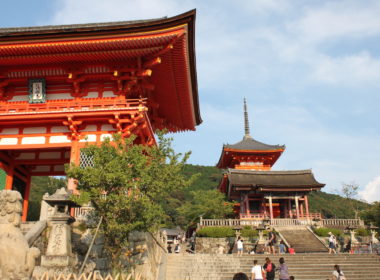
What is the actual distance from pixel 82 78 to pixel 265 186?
82.6 feet

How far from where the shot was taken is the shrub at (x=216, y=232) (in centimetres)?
3011

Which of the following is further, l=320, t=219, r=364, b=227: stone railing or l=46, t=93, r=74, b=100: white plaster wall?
l=320, t=219, r=364, b=227: stone railing

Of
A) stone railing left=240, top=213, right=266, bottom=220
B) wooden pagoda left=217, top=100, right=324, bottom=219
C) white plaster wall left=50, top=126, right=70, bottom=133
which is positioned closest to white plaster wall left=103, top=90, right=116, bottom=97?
white plaster wall left=50, top=126, right=70, bottom=133

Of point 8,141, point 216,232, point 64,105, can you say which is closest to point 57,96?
point 64,105

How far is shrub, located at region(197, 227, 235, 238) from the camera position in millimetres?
30109

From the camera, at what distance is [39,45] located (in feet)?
48.5

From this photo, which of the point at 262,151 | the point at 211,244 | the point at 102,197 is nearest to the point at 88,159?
the point at 102,197

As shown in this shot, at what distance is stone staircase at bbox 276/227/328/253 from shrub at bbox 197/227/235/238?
450cm

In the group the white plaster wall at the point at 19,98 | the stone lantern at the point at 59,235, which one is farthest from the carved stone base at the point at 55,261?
the white plaster wall at the point at 19,98

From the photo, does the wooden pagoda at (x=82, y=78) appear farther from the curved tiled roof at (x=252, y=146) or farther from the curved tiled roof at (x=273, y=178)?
the curved tiled roof at (x=252, y=146)

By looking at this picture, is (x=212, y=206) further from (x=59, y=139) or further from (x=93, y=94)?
(x=59, y=139)

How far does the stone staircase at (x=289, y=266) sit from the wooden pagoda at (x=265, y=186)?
17219 mm

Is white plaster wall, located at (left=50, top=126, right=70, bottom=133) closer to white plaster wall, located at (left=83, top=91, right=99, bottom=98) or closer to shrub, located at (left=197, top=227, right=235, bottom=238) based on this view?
white plaster wall, located at (left=83, top=91, right=99, bottom=98)

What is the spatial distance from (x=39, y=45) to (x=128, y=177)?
8119mm
